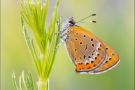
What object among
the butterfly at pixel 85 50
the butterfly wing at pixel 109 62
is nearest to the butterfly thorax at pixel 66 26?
the butterfly at pixel 85 50

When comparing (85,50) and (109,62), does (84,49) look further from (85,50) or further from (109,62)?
(109,62)

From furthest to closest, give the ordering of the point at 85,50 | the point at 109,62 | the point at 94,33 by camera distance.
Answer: the point at 94,33 → the point at 85,50 → the point at 109,62

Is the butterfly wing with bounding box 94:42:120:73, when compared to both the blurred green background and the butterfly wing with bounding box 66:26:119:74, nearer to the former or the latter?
the butterfly wing with bounding box 66:26:119:74

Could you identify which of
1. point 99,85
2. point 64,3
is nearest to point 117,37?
point 99,85

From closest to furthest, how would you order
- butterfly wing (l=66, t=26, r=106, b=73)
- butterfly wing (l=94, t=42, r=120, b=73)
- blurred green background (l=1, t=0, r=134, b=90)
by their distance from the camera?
butterfly wing (l=94, t=42, r=120, b=73) → butterfly wing (l=66, t=26, r=106, b=73) → blurred green background (l=1, t=0, r=134, b=90)

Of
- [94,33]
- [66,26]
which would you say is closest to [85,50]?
[66,26]

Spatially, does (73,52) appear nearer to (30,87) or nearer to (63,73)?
→ (30,87)

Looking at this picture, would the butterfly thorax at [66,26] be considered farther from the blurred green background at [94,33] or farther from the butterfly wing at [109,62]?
the blurred green background at [94,33]

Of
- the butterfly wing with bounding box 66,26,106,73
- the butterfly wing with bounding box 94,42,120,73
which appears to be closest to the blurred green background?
the butterfly wing with bounding box 66,26,106,73
